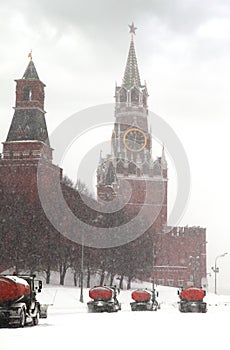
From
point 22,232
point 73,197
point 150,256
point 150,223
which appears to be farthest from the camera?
point 150,223

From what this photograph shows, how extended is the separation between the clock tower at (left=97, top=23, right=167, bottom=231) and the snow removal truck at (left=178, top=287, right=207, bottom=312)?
8609 cm

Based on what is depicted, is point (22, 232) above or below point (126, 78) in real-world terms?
below

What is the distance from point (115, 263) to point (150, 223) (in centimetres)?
3587

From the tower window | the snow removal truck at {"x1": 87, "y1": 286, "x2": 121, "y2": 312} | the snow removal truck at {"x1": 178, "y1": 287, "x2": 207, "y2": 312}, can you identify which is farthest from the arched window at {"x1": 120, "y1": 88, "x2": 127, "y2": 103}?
the snow removal truck at {"x1": 87, "y1": 286, "x2": 121, "y2": 312}

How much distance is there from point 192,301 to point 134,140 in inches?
4022

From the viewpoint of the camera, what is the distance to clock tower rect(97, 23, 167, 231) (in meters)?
140

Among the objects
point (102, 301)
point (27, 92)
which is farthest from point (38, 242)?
point (102, 301)

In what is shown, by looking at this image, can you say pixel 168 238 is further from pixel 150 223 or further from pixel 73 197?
pixel 73 197

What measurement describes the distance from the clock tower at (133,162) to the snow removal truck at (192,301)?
282 ft

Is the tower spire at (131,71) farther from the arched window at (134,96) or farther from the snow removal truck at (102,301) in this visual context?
the snow removal truck at (102,301)

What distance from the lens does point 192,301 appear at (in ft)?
153

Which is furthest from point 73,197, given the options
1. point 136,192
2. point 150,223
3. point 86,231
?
point 136,192

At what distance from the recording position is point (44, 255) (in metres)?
78.6

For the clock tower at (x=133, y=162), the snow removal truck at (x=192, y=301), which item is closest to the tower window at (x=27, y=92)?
the clock tower at (x=133, y=162)
